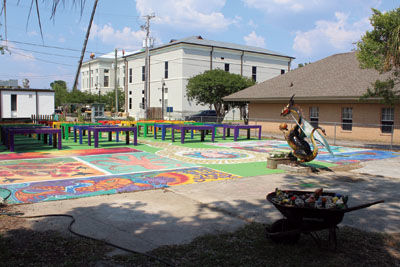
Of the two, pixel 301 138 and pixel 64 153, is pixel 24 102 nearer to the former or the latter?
pixel 64 153

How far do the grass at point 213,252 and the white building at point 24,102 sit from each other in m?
25.8

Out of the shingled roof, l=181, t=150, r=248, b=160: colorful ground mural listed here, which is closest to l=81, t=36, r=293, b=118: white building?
the shingled roof

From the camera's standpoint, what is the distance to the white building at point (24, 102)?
91.9ft

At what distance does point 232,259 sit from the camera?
4.72m

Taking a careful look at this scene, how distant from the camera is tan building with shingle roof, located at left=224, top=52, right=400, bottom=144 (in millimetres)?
23156

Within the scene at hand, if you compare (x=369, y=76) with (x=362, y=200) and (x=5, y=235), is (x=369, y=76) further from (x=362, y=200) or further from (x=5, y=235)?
(x=5, y=235)

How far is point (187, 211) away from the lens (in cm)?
712

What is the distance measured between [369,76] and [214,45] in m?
30.1

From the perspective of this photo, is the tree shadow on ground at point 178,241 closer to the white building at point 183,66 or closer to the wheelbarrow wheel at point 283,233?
the wheelbarrow wheel at point 283,233

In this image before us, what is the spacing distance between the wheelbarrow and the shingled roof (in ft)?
65.1

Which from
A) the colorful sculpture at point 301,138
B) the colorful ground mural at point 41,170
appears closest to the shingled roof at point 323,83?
the colorful sculpture at point 301,138

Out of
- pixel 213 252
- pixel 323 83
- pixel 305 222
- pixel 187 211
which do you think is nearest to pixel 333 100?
pixel 323 83

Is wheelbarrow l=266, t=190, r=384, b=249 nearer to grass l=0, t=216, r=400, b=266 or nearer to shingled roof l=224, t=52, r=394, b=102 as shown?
grass l=0, t=216, r=400, b=266

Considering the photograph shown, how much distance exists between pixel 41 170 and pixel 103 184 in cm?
306
